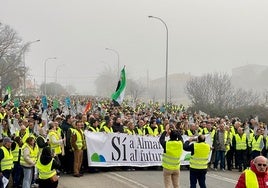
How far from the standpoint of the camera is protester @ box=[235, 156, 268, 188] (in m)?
6.31

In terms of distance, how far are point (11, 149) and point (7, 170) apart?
925mm

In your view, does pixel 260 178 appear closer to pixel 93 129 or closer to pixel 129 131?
pixel 93 129

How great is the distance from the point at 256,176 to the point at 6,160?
6510mm

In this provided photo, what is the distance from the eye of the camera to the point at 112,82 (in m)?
163

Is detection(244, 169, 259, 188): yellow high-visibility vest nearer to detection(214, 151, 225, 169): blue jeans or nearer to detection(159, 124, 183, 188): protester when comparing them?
detection(159, 124, 183, 188): protester

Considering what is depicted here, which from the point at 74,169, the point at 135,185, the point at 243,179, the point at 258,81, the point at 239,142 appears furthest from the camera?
the point at 258,81

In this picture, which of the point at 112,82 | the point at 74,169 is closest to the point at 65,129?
the point at 74,169

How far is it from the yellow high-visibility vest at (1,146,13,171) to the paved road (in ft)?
6.88

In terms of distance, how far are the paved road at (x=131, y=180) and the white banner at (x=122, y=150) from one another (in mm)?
336

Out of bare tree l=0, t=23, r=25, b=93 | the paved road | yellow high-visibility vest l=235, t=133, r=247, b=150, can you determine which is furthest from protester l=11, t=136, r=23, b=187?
bare tree l=0, t=23, r=25, b=93

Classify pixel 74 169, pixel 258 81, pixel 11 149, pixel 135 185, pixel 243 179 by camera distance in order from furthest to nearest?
pixel 258 81
pixel 74 169
pixel 135 185
pixel 11 149
pixel 243 179

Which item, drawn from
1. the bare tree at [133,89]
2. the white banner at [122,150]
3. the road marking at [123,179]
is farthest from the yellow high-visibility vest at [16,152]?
the bare tree at [133,89]

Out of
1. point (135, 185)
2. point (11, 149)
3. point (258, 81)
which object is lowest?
point (135, 185)

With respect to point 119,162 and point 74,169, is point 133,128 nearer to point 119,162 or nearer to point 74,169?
point 119,162
